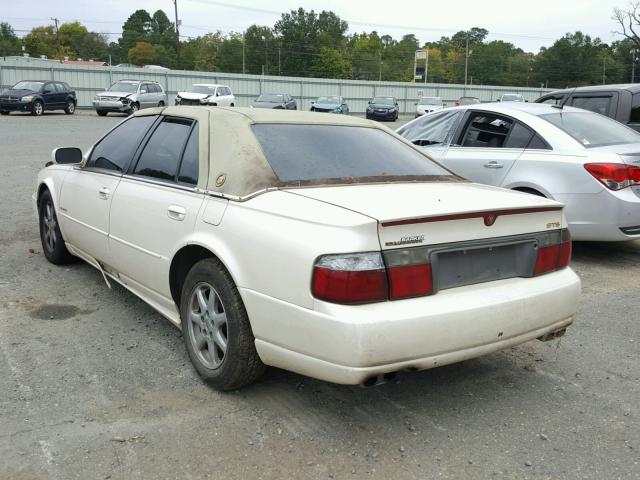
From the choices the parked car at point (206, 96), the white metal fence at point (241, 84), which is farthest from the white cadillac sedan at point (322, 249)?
the white metal fence at point (241, 84)

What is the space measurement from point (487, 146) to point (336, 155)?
3.71 m

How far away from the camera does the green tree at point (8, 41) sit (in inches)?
3905

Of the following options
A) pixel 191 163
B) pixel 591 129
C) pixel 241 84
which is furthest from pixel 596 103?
pixel 241 84

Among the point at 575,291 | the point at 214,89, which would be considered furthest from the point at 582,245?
the point at 214,89

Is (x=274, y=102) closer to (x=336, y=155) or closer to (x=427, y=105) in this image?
(x=427, y=105)

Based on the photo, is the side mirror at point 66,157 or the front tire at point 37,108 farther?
the front tire at point 37,108

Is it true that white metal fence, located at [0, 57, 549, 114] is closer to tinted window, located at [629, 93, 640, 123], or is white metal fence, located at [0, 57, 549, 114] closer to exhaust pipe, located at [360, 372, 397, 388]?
tinted window, located at [629, 93, 640, 123]

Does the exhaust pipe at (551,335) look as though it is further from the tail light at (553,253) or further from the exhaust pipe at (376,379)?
the exhaust pipe at (376,379)

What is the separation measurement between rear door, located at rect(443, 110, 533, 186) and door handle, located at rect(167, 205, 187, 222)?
162 inches

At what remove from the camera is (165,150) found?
4.07 meters

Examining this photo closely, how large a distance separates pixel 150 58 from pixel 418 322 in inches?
4311

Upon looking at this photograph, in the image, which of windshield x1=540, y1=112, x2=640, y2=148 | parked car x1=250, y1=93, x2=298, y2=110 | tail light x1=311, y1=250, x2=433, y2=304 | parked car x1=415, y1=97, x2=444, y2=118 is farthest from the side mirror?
parked car x1=415, y1=97, x2=444, y2=118

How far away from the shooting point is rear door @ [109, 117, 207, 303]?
3.61 metres

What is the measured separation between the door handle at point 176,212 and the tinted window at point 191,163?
0.55 ft
